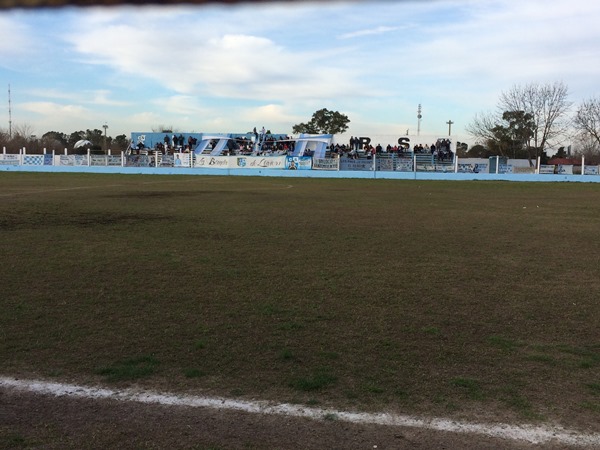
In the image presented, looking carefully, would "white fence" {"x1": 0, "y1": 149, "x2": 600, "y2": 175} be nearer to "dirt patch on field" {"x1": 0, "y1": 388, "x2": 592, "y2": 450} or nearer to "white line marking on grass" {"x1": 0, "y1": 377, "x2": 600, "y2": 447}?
"white line marking on grass" {"x1": 0, "y1": 377, "x2": 600, "y2": 447}

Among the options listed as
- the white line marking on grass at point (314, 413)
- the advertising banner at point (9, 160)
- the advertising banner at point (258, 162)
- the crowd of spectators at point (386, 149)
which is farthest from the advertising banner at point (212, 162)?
the white line marking on grass at point (314, 413)

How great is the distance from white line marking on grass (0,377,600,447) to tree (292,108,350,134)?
280 feet

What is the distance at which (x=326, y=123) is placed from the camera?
88.6 m

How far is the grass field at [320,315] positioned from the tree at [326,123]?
77.6 metres

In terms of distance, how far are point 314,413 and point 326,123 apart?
87.3m

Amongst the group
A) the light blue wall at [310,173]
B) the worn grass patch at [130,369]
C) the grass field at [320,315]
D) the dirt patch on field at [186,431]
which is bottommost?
the dirt patch on field at [186,431]

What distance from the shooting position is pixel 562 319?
5.48 metres

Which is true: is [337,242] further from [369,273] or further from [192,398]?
[192,398]

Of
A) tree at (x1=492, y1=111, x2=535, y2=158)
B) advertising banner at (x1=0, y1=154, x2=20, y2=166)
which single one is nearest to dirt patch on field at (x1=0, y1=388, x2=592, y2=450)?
advertising banner at (x1=0, y1=154, x2=20, y2=166)

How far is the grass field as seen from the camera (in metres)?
Answer: 3.86

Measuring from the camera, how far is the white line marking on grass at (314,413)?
3.17m

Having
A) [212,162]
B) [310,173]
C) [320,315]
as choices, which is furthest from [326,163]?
[320,315]

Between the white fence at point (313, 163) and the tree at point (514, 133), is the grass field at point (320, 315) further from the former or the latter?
the tree at point (514, 133)

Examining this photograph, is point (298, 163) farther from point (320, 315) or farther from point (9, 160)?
point (320, 315)
